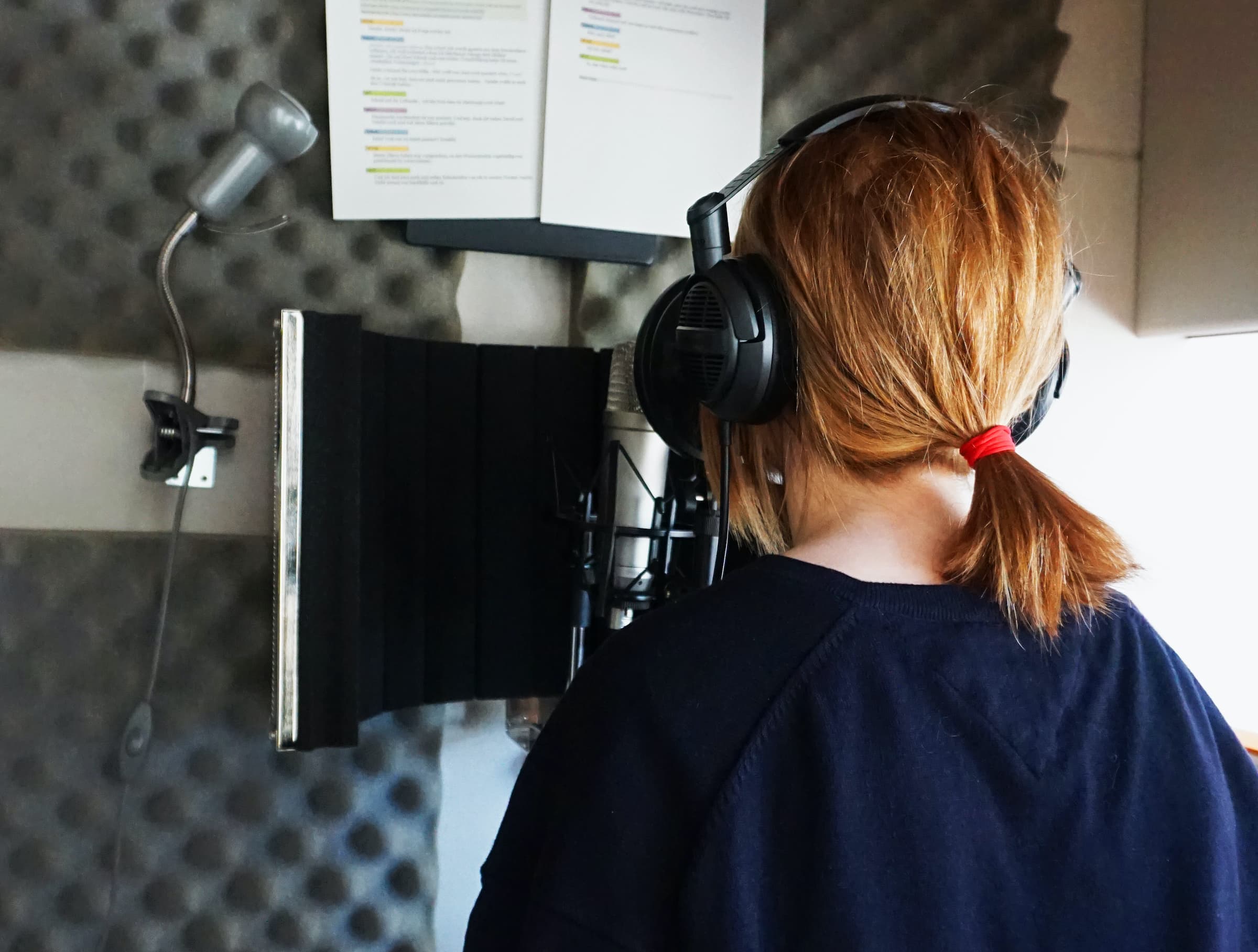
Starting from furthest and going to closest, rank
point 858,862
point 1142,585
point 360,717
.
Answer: point 1142,585
point 360,717
point 858,862

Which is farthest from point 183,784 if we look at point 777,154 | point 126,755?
point 777,154

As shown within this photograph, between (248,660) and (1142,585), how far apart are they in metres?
1.34

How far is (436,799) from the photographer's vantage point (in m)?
1.15

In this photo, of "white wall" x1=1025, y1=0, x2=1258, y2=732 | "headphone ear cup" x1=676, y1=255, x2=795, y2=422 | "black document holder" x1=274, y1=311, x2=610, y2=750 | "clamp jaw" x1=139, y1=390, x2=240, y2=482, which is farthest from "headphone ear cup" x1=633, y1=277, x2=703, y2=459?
"white wall" x1=1025, y1=0, x2=1258, y2=732

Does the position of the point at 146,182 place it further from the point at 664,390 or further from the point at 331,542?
the point at 664,390

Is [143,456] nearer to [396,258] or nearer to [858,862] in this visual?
[396,258]

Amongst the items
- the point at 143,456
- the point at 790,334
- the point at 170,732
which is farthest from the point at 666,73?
the point at 170,732

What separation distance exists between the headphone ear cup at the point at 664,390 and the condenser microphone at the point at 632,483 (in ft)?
0.23

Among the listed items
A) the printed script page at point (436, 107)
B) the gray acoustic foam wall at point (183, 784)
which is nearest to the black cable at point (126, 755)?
the gray acoustic foam wall at point (183, 784)

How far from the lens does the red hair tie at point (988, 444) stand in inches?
24.5

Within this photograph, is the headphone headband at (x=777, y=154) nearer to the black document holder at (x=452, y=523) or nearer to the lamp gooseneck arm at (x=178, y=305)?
the black document holder at (x=452, y=523)

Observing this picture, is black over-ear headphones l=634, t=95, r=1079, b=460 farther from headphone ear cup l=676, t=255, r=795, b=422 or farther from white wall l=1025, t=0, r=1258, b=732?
white wall l=1025, t=0, r=1258, b=732

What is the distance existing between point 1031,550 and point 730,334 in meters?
0.26

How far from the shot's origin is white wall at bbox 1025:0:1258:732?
143cm
